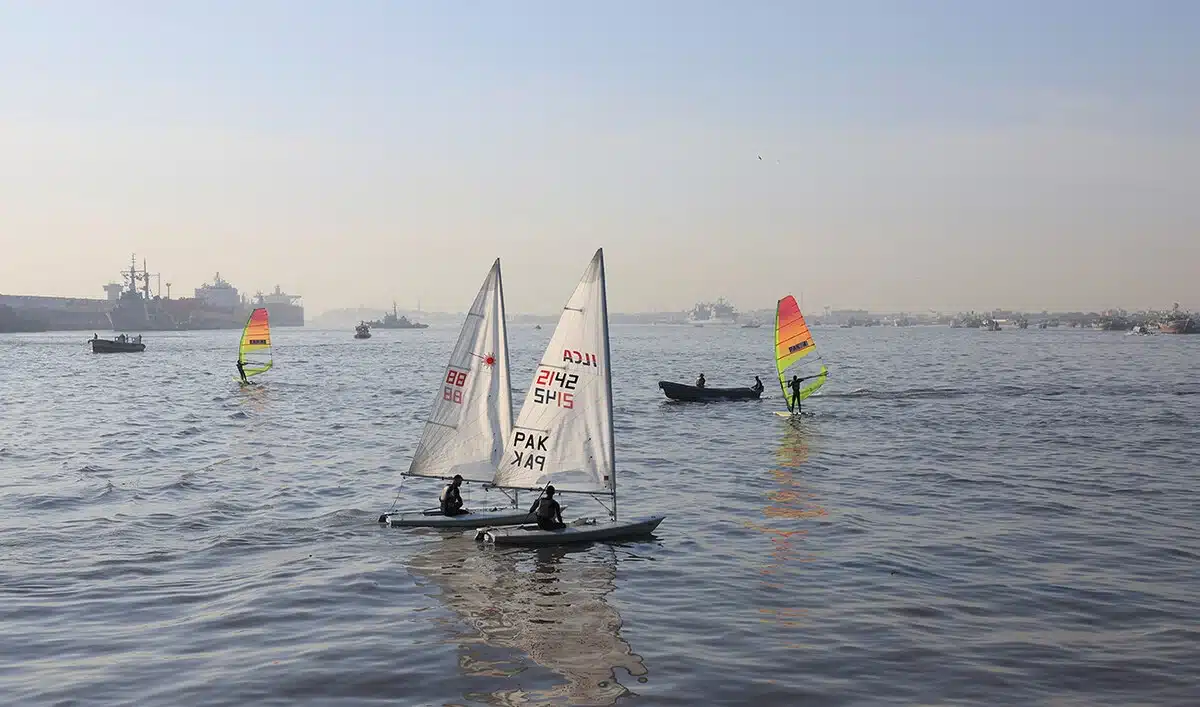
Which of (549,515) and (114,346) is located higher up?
(114,346)

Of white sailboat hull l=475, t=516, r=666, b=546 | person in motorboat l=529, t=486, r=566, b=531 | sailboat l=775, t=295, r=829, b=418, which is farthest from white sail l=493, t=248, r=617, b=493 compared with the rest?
sailboat l=775, t=295, r=829, b=418

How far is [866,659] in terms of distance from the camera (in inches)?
591

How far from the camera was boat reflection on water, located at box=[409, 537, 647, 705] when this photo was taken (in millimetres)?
14094

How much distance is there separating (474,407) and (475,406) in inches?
1.4

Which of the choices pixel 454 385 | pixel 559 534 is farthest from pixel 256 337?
pixel 559 534

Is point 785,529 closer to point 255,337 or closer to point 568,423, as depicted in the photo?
point 568,423

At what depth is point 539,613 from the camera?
17.4m

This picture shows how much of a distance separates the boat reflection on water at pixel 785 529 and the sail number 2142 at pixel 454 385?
25.3 ft

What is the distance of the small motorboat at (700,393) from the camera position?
60.7 metres

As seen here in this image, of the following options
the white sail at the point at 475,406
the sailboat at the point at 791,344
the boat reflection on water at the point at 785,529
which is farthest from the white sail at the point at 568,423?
the sailboat at the point at 791,344

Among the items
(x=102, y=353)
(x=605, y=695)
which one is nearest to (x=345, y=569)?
(x=605, y=695)

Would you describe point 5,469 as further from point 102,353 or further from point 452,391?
point 102,353

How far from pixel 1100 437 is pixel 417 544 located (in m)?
32.7

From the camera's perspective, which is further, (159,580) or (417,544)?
(417,544)
